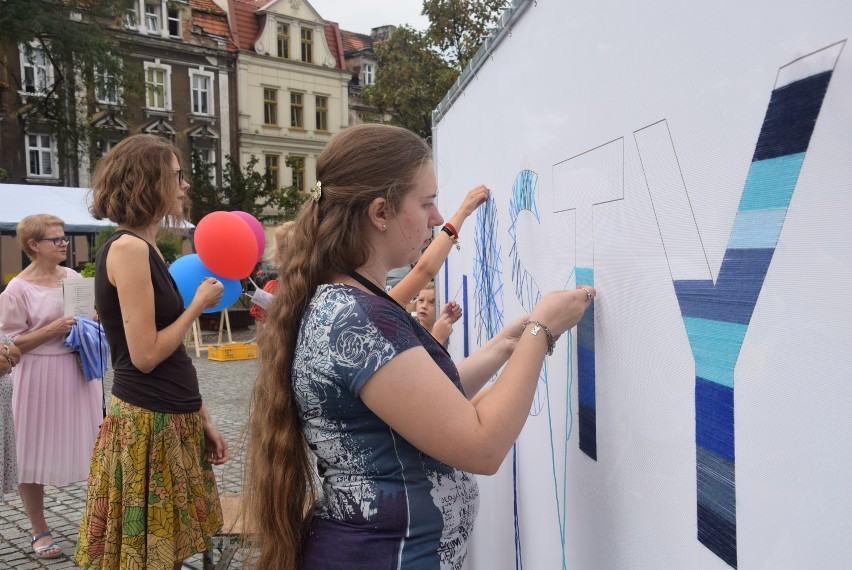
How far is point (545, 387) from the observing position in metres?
1.67

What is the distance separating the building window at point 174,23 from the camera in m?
27.8

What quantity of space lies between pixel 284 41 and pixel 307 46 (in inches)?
48.1

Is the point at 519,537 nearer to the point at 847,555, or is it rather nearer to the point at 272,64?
the point at 847,555

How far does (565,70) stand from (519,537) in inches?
46.7

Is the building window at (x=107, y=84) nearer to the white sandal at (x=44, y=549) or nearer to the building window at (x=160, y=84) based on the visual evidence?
the building window at (x=160, y=84)

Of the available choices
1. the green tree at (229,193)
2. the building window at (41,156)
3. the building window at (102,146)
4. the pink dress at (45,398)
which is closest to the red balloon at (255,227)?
the pink dress at (45,398)

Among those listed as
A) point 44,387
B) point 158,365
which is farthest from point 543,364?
point 44,387

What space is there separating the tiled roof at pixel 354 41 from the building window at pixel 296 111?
413cm

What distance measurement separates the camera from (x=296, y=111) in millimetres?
32125

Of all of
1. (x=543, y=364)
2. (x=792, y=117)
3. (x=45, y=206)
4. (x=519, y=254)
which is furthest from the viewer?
(x=45, y=206)

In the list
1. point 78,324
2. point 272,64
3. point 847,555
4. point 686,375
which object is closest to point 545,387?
point 686,375

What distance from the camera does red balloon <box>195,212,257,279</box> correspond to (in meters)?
2.84

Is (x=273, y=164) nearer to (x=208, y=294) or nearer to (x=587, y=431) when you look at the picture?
(x=208, y=294)

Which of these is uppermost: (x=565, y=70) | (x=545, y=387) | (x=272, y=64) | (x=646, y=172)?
(x=272, y=64)
